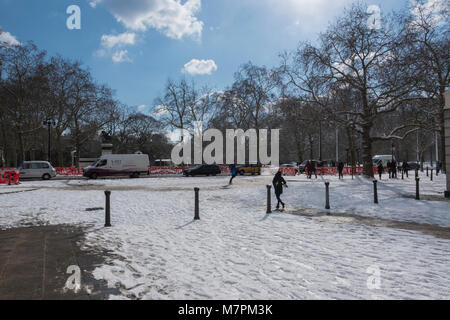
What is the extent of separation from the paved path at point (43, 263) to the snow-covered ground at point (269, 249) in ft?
1.08

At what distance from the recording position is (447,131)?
12.5 m

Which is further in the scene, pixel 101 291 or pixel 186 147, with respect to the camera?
Result: pixel 186 147

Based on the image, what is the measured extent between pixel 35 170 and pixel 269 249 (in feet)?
91.6

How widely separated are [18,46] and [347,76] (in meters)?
35.5

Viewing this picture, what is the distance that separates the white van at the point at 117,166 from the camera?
2792 centimetres

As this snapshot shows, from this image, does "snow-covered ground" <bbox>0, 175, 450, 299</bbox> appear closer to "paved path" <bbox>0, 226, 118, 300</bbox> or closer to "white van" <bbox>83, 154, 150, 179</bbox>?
"paved path" <bbox>0, 226, 118, 300</bbox>

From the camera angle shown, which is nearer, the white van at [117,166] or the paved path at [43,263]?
the paved path at [43,263]

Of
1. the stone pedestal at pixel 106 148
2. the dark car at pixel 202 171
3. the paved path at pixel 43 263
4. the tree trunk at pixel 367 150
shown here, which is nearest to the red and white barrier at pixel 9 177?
the stone pedestal at pixel 106 148

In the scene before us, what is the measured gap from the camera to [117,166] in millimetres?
28859

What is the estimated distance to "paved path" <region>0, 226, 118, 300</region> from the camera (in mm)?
3605

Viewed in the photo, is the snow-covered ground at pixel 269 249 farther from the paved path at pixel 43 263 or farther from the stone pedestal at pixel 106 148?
the stone pedestal at pixel 106 148

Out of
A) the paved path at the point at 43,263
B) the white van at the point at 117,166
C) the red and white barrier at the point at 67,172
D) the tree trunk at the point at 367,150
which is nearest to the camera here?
the paved path at the point at 43,263

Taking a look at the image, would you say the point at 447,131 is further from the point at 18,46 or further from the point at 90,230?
the point at 18,46
